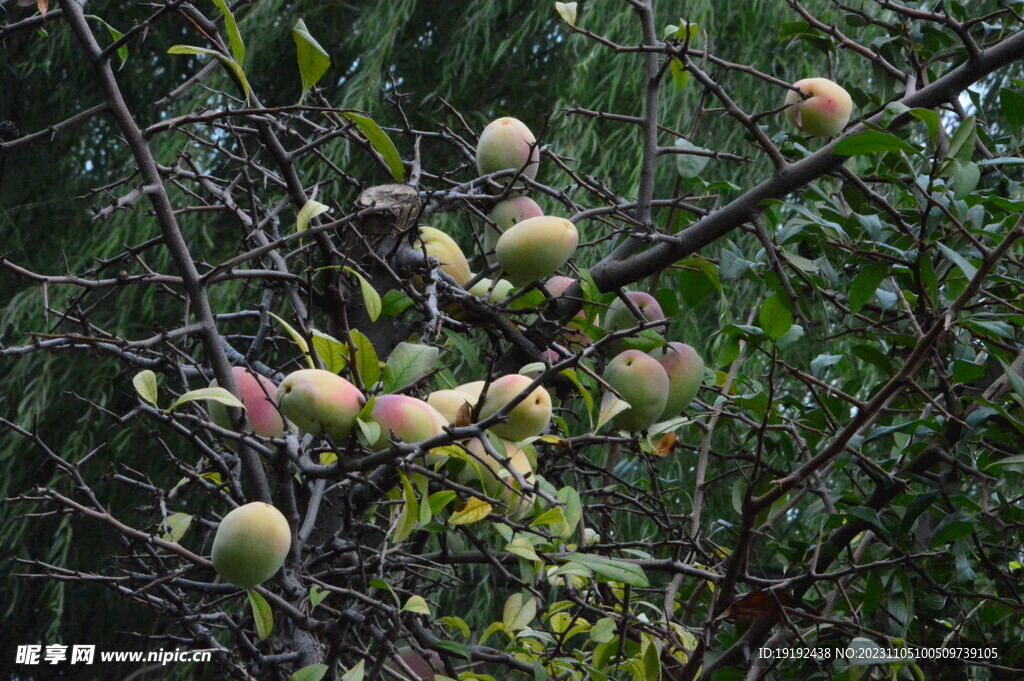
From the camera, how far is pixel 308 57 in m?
0.64

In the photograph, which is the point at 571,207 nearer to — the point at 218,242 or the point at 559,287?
the point at 559,287

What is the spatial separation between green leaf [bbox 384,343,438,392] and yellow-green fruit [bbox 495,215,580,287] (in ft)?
0.45

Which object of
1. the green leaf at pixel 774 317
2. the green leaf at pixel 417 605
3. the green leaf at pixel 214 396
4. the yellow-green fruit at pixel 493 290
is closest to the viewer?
the green leaf at pixel 214 396

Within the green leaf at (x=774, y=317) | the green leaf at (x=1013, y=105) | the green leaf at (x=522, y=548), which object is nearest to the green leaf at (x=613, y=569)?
the green leaf at (x=522, y=548)

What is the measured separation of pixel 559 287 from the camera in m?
0.85

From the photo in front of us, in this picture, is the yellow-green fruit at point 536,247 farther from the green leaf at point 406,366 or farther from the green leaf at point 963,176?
the green leaf at point 963,176

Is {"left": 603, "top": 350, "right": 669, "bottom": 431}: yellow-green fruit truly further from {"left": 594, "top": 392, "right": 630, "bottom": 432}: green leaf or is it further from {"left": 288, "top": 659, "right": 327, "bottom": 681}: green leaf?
{"left": 288, "top": 659, "right": 327, "bottom": 681}: green leaf

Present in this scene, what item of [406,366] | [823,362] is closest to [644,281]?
[823,362]

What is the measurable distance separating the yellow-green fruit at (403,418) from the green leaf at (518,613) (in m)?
0.35

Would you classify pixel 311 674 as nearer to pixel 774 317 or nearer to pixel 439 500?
pixel 439 500

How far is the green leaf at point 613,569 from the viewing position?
646 mm

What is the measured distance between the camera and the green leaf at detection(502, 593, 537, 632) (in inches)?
35.3

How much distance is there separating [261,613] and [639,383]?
33cm

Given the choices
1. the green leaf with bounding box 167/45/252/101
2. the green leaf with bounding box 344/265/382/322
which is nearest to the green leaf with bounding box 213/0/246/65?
the green leaf with bounding box 167/45/252/101
